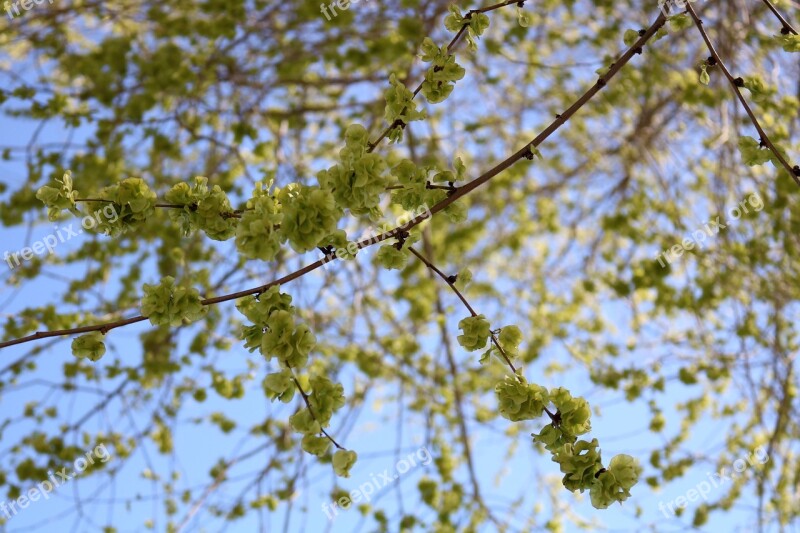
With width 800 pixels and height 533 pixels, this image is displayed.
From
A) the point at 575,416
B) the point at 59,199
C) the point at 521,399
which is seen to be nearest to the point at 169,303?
the point at 59,199

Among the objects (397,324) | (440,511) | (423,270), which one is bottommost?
(440,511)

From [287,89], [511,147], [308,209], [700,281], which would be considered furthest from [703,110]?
[308,209]

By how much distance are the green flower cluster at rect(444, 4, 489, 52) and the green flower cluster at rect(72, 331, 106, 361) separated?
1.15 meters

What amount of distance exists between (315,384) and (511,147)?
4.20 metres

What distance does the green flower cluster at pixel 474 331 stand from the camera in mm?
1654

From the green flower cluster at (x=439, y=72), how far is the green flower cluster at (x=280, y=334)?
2.01ft

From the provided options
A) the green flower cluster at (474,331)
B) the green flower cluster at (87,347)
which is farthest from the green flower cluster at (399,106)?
the green flower cluster at (87,347)

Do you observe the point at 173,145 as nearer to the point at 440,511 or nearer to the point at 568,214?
the point at 440,511

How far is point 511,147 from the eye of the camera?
5.43 metres

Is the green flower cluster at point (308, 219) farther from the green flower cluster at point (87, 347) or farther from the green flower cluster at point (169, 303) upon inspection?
the green flower cluster at point (87, 347)

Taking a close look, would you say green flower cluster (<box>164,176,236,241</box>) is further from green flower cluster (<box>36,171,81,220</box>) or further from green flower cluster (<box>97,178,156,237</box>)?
green flower cluster (<box>36,171,81,220</box>)

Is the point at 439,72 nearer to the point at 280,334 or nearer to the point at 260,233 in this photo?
the point at 260,233

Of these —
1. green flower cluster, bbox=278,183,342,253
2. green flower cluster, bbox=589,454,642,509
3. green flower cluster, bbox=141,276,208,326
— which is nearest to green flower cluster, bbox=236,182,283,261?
green flower cluster, bbox=278,183,342,253

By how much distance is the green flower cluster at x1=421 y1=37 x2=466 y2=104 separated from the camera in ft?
5.55
